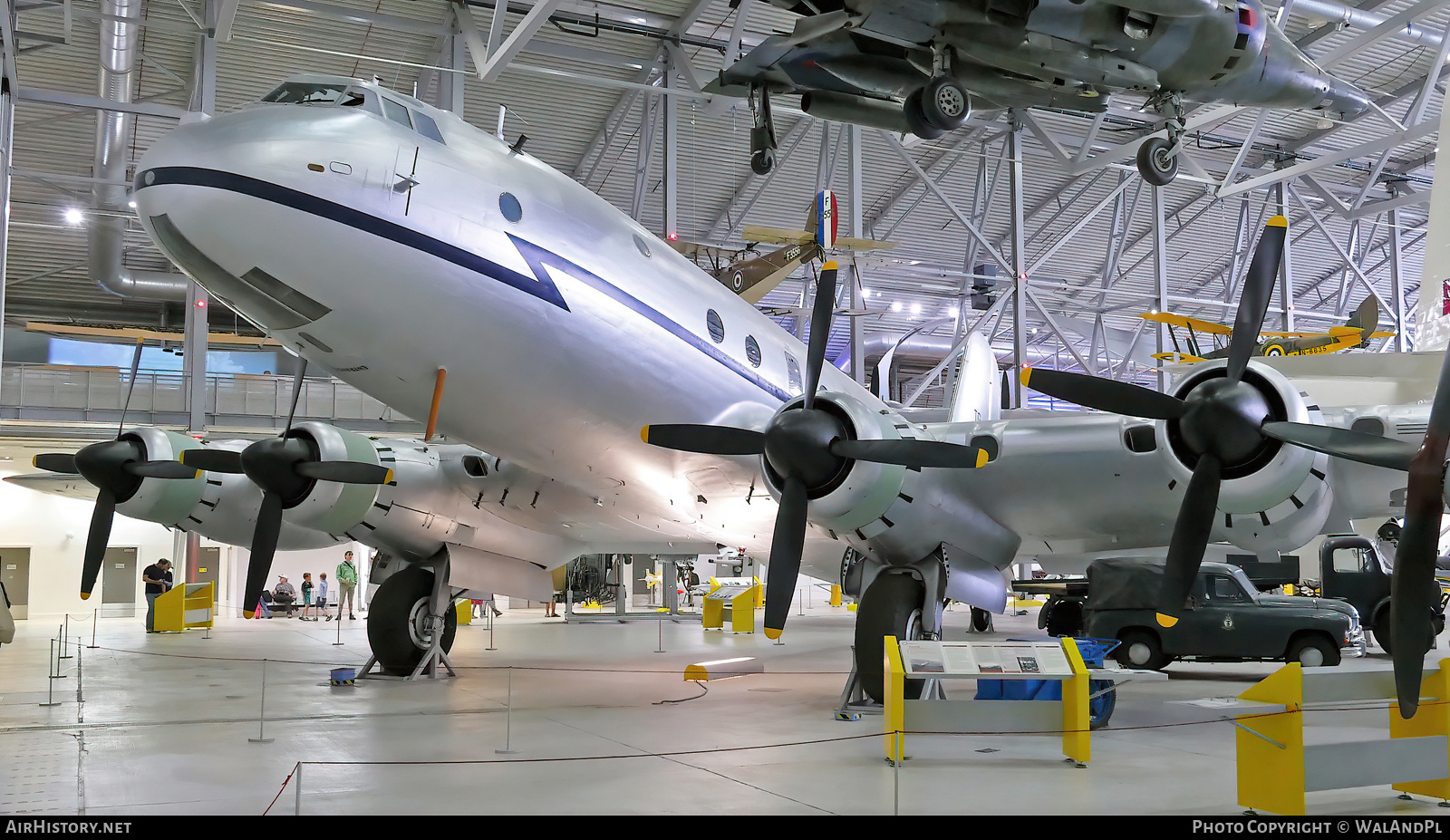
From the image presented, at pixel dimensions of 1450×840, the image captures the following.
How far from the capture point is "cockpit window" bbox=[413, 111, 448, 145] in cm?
844

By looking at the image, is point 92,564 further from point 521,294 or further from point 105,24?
point 105,24

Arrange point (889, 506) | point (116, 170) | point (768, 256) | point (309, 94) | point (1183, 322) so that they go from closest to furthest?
point (309, 94)
point (889, 506)
point (768, 256)
point (116, 170)
point (1183, 322)

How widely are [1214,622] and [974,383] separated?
4.88 meters

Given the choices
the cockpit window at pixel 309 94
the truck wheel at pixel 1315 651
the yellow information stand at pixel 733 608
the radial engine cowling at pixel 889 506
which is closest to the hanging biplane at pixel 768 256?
the yellow information stand at pixel 733 608

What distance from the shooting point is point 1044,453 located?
9.78 m

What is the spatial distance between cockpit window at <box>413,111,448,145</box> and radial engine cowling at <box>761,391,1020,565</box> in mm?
3617

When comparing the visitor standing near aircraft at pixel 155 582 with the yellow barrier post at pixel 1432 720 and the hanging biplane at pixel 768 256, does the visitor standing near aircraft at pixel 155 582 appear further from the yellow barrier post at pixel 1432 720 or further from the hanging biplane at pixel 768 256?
the yellow barrier post at pixel 1432 720

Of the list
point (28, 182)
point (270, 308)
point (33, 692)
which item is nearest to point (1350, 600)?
point (270, 308)

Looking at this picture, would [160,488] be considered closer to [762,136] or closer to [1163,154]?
[762,136]

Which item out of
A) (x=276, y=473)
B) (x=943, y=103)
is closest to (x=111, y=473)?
(x=276, y=473)

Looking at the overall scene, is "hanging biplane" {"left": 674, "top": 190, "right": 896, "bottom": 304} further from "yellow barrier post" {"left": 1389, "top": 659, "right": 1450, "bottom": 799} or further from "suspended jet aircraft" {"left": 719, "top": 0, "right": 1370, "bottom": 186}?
"yellow barrier post" {"left": 1389, "top": 659, "right": 1450, "bottom": 799}

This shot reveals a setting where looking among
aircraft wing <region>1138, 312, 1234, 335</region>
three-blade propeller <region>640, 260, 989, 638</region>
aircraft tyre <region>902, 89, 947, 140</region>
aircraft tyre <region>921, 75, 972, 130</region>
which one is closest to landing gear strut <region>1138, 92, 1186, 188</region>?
aircraft tyre <region>921, 75, 972, 130</region>

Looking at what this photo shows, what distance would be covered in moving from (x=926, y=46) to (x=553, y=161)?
1712 centimetres

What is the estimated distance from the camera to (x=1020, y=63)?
12555mm
